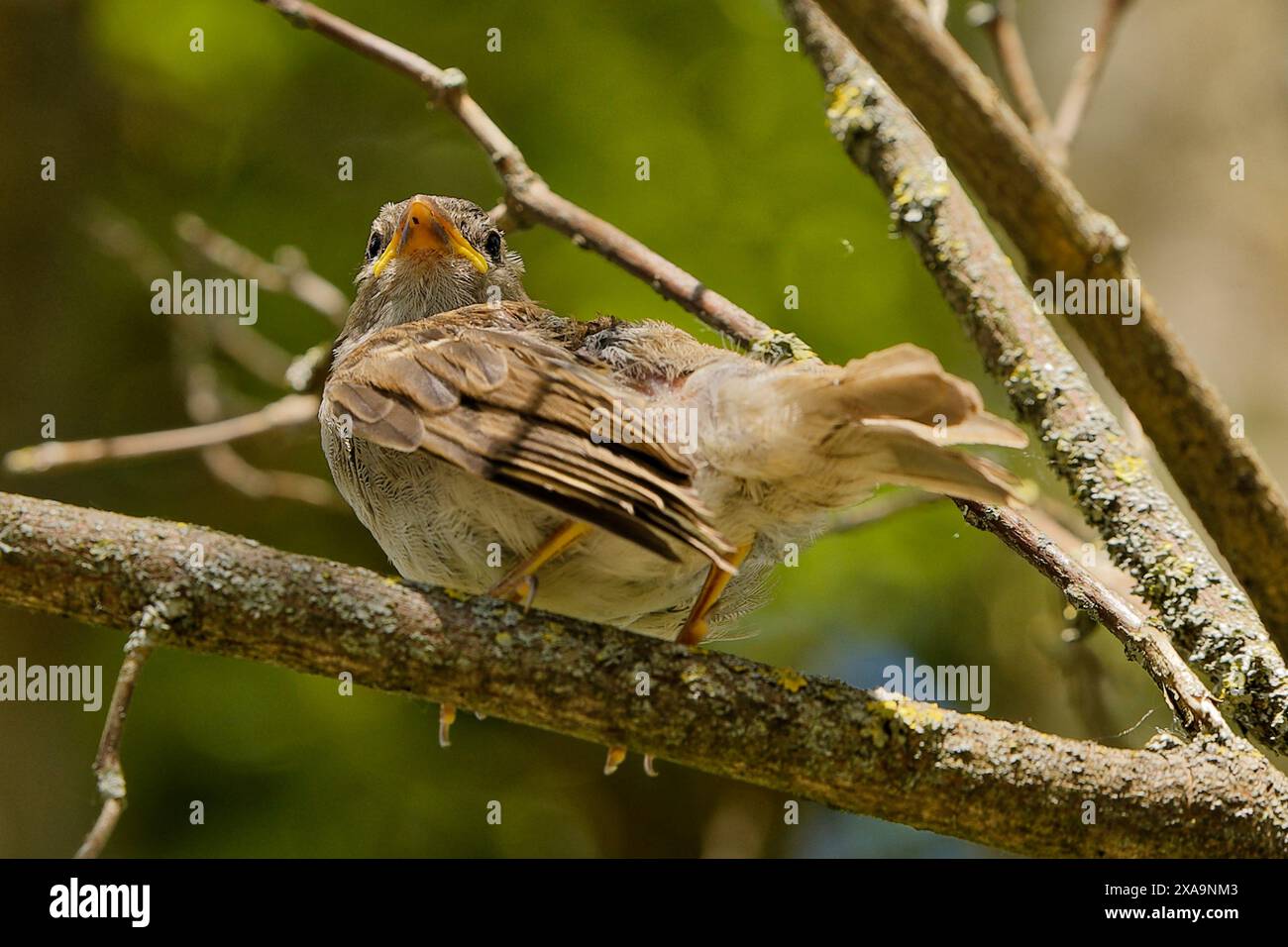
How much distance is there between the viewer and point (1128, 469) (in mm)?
3109

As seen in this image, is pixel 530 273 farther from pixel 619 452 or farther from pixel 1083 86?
pixel 619 452

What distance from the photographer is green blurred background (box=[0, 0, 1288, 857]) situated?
570 cm

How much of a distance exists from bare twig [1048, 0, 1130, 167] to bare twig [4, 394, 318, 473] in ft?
8.73

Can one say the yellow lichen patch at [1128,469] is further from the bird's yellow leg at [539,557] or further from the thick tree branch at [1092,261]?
the bird's yellow leg at [539,557]

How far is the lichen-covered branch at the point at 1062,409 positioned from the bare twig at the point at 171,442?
2068 millimetres

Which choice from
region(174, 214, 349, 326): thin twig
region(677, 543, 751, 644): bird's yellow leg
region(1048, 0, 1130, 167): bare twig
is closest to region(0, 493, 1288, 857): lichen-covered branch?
region(677, 543, 751, 644): bird's yellow leg

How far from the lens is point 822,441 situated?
2.78 m

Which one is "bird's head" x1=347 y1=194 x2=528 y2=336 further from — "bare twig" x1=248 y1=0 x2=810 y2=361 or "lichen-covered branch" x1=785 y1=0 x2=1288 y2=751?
"lichen-covered branch" x1=785 y1=0 x2=1288 y2=751

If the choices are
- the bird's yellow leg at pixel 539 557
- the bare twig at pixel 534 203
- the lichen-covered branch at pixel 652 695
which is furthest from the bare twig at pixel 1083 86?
the lichen-covered branch at pixel 652 695

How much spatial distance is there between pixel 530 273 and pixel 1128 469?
130 inches

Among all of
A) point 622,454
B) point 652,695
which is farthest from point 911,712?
point 622,454

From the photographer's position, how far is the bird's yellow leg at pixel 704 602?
3.28 m
